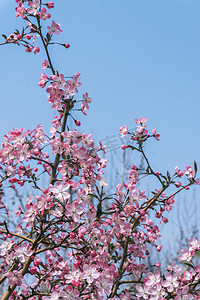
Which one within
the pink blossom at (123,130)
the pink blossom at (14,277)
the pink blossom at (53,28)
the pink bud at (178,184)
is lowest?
the pink blossom at (14,277)

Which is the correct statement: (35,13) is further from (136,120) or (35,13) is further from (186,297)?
(186,297)

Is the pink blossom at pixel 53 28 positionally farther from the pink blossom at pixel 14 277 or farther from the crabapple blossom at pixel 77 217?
the pink blossom at pixel 14 277

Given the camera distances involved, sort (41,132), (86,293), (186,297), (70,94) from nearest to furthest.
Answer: (86,293)
(186,297)
(70,94)
(41,132)

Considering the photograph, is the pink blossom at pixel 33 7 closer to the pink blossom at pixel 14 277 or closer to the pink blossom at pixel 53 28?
the pink blossom at pixel 53 28

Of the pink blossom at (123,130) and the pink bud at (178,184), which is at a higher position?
the pink blossom at (123,130)

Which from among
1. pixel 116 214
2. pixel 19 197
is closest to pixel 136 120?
pixel 116 214

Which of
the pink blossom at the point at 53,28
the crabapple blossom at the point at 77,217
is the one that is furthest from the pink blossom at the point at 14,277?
the pink blossom at the point at 53,28

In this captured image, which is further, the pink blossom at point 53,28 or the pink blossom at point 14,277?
the pink blossom at point 53,28

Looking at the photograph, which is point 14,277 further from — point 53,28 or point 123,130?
point 53,28

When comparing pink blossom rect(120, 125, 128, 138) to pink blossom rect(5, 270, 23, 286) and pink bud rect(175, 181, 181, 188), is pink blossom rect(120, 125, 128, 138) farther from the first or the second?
pink blossom rect(5, 270, 23, 286)

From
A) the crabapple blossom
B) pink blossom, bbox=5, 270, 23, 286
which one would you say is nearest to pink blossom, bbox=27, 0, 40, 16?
the crabapple blossom

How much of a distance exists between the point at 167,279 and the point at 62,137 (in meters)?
1.38

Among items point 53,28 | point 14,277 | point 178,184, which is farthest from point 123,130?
point 14,277

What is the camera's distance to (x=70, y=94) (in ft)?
10.3
